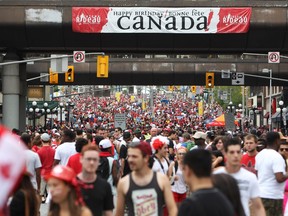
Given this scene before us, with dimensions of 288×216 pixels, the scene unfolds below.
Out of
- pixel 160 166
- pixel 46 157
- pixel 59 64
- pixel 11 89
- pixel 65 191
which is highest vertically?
pixel 59 64

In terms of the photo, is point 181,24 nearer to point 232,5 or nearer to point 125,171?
point 232,5

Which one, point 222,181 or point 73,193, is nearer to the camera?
point 73,193

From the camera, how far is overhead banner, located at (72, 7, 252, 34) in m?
34.2

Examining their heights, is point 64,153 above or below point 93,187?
below

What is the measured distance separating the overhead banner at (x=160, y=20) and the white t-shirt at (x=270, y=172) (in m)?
23.5

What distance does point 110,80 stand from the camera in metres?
49.2

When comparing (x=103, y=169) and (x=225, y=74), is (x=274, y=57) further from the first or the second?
(x=103, y=169)

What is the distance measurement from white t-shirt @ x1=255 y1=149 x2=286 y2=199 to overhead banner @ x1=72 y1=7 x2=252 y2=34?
23.5 meters

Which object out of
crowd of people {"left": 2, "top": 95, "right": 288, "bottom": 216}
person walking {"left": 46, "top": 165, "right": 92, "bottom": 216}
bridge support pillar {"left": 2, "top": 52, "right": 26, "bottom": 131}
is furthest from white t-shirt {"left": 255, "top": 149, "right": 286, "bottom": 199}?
bridge support pillar {"left": 2, "top": 52, "right": 26, "bottom": 131}

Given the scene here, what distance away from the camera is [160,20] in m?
34.4

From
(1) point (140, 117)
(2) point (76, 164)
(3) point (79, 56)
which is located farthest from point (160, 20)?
(1) point (140, 117)

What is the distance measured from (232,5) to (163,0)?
2939 millimetres

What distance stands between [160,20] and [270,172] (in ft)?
78.5

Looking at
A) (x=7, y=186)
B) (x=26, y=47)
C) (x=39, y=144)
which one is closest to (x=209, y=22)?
(x=26, y=47)
